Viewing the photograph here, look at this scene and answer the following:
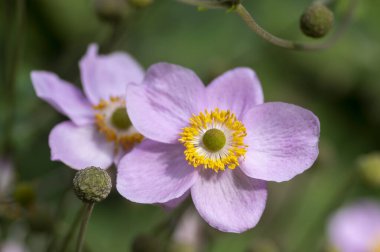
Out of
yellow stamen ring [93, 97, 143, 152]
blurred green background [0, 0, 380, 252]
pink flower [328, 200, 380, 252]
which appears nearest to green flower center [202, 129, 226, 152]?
yellow stamen ring [93, 97, 143, 152]

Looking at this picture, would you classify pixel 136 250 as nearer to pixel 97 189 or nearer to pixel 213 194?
pixel 213 194

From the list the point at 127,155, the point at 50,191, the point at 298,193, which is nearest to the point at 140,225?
the point at 50,191

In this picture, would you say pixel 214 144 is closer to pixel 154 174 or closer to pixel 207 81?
pixel 154 174

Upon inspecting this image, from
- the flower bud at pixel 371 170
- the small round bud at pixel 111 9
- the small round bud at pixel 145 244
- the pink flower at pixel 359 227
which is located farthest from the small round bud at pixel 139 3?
the pink flower at pixel 359 227

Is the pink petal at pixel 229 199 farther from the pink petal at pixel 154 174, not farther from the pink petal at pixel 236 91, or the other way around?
the pink petal at pixel 236 91

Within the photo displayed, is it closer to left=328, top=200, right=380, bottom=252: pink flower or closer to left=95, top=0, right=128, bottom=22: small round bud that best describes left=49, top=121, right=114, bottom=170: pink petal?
left=95, top=0, right=128, bottom=22: small round bud

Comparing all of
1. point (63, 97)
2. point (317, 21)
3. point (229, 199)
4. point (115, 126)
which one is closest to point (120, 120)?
point (115, 126)
